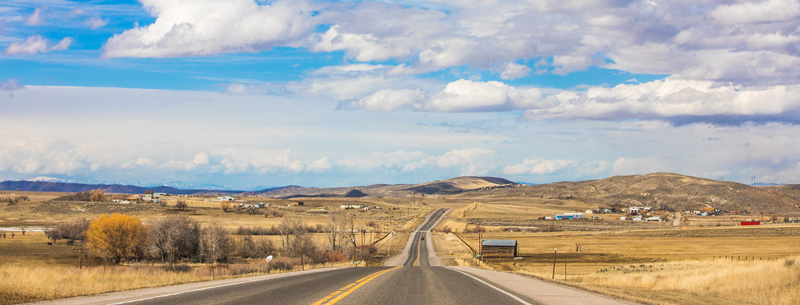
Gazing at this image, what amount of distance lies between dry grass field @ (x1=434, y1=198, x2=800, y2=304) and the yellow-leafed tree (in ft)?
145

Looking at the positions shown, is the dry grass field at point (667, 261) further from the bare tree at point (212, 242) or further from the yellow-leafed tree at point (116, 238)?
the yellow-leafed tree at point (116, 238)

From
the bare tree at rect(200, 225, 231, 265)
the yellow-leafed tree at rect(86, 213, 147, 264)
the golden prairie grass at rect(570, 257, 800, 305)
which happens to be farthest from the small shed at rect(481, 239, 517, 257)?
the golden prairie grass at rect(570, 257, 800, 305)

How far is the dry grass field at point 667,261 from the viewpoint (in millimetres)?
23406

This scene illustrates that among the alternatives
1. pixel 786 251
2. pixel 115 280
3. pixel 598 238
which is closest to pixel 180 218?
pixel 115 280

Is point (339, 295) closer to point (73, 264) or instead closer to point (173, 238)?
point (73, 264)

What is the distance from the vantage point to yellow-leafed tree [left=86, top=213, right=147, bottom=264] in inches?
2938

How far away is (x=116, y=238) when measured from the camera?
247 feet

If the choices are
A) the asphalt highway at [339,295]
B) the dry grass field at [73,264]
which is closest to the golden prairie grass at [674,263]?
the asphalt highway at [339,295]

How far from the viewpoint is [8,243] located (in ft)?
261

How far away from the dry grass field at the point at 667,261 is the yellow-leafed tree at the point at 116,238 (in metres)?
44.1

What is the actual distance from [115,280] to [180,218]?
6987cm

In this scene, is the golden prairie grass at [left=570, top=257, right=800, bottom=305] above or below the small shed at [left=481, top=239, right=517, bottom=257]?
above

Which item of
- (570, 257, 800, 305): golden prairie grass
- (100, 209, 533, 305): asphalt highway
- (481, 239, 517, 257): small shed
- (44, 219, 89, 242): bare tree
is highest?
(100, 209, 533, 305): asphalt highway

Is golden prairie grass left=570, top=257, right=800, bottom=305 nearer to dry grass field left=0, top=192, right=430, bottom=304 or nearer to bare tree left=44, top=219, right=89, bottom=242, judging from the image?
dry grass field left=0, top=192, right=430, bottom=304
